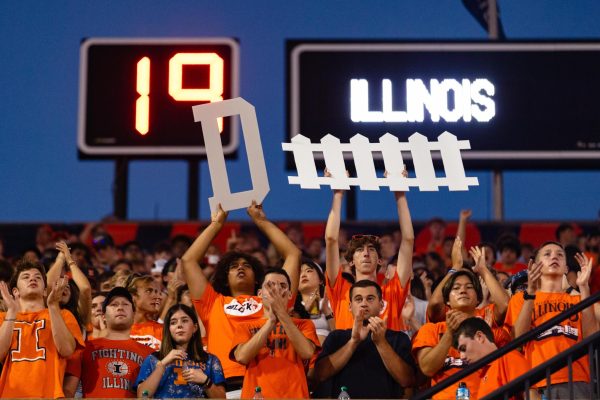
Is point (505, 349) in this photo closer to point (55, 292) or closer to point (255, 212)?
point (255, 212)

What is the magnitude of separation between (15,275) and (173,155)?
855 centimetres

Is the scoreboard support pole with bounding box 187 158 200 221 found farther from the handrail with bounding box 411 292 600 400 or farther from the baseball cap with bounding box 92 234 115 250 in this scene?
the handrail with bounding box 411 292 600 400

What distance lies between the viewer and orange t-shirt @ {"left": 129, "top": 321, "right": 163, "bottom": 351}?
8969 mm

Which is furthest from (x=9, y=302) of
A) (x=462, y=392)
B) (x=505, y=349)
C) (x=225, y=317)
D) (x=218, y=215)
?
(x=505, y=349)

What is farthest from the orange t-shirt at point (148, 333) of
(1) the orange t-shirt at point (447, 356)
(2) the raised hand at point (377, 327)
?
(1) the orange t-shirt at point (447, 356)

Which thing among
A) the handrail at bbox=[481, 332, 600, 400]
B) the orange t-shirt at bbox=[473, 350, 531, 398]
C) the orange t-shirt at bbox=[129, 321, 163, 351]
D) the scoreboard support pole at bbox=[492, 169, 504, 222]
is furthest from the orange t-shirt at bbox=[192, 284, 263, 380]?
the scoreboard support pole at bbox=[492, 169, 504, 222]

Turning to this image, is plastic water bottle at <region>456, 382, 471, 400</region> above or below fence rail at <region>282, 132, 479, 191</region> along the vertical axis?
below

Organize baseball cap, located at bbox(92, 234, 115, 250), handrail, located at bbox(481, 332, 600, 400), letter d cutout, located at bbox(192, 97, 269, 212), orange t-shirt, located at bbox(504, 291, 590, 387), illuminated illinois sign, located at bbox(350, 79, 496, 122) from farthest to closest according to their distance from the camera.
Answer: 1. illuminated illinois sign, located at bbox(350, 79, 496, 122)
2. baseball cap, located at bbox(92, 234, 115, 250)
3. letter d cutout, located at bbox(192, 97, 269, 212)
4. orange t-shirt, located at bbox(504, 291, 590, 387)
5. handrail, located at bbox(481, 332, 600, 400)

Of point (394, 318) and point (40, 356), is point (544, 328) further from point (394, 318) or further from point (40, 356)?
point (40, 356)

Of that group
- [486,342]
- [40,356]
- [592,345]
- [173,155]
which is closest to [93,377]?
[40,356]

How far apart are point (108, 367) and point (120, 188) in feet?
31.8

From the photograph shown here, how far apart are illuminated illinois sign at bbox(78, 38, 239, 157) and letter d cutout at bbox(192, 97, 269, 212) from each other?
289 inches

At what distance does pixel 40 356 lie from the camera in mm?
8305

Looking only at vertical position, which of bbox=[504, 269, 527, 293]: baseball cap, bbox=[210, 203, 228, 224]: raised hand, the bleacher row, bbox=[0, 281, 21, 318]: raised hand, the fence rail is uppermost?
the fence rail
